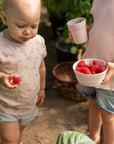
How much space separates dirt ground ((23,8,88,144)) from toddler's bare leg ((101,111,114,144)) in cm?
48

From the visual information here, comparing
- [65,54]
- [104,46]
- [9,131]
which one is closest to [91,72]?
[104,46]

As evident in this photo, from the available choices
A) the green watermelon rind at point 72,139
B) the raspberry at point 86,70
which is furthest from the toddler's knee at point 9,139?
the raspberry at point 86,70

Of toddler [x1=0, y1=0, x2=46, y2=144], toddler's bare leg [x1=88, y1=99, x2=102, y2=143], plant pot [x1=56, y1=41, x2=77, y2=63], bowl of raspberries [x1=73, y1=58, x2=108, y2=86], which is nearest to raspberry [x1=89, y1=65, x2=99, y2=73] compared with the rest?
bowl of raspberries [x1=73, y1=58, x2=108, y2=86]

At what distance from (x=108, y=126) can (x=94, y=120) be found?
23cm

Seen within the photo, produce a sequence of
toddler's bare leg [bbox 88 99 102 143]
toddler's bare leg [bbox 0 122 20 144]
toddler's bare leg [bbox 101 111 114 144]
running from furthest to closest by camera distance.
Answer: toddler's bare leg [bbox 88 99 102 143], toddler's bare leg [bbox 101 111 114 144], toddler's bare leg [bbox 0 122 20 144]

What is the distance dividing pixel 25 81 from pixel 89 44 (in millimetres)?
473

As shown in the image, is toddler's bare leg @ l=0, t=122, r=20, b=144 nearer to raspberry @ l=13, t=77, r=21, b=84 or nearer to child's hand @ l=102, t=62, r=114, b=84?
raspberry @ l=13, t=77, r=21, b=84

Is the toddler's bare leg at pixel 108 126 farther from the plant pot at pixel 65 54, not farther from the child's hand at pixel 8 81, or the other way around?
the plant pot at pixel 65 54

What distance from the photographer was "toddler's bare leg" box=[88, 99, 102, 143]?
1933mm

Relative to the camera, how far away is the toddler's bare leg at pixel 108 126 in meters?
1.71

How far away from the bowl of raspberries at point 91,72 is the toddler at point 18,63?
1.02 feet

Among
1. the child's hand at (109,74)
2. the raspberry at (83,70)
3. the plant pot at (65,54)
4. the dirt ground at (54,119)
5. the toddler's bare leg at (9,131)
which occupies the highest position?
the raspberry at (83,70)

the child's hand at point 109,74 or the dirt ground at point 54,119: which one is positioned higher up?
the child's hand at point 109,74

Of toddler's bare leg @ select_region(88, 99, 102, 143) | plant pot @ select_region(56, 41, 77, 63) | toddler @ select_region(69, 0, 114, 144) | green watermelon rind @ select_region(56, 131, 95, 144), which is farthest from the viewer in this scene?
plant pot @ select_region(56, 41, 77, 63)
